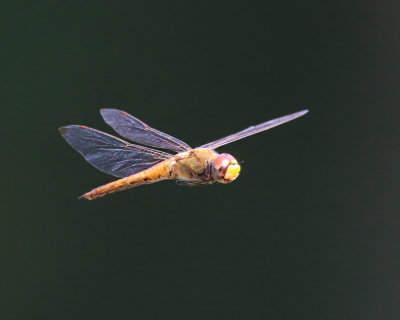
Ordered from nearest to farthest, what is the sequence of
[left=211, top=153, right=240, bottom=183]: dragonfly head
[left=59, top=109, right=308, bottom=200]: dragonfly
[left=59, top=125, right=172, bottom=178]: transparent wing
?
[left=211, top=153, right=240, bottom=183]: dragonfly head
[left=59, top=109, right=308, bottom=200]: dragonfly
[left=59, top=125, right=172, bottom=178]: transparent wing

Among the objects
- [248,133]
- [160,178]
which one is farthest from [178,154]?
[248,133]

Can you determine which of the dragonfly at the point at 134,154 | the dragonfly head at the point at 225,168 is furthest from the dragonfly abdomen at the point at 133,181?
the dragonfly head at the point at 225,168

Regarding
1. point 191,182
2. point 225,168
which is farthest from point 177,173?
point 225,168

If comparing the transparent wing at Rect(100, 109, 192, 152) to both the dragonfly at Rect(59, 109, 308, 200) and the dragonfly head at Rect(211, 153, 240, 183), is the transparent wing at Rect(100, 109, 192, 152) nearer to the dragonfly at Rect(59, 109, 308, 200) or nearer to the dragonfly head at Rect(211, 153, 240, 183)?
the dragonfly at Rect(59, 109, 308, 200)

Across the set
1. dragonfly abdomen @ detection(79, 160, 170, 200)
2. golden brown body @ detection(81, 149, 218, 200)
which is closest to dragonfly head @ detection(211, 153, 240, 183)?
golden brown body @ detection(81, 149, 218, 200)

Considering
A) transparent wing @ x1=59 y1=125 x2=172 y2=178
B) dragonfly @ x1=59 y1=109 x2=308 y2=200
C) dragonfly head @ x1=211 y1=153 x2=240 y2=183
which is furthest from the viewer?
transparent wing @ x1=59 y1=125 x2=172 y2=178

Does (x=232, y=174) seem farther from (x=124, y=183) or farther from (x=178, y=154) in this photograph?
(x=124, y=183)
